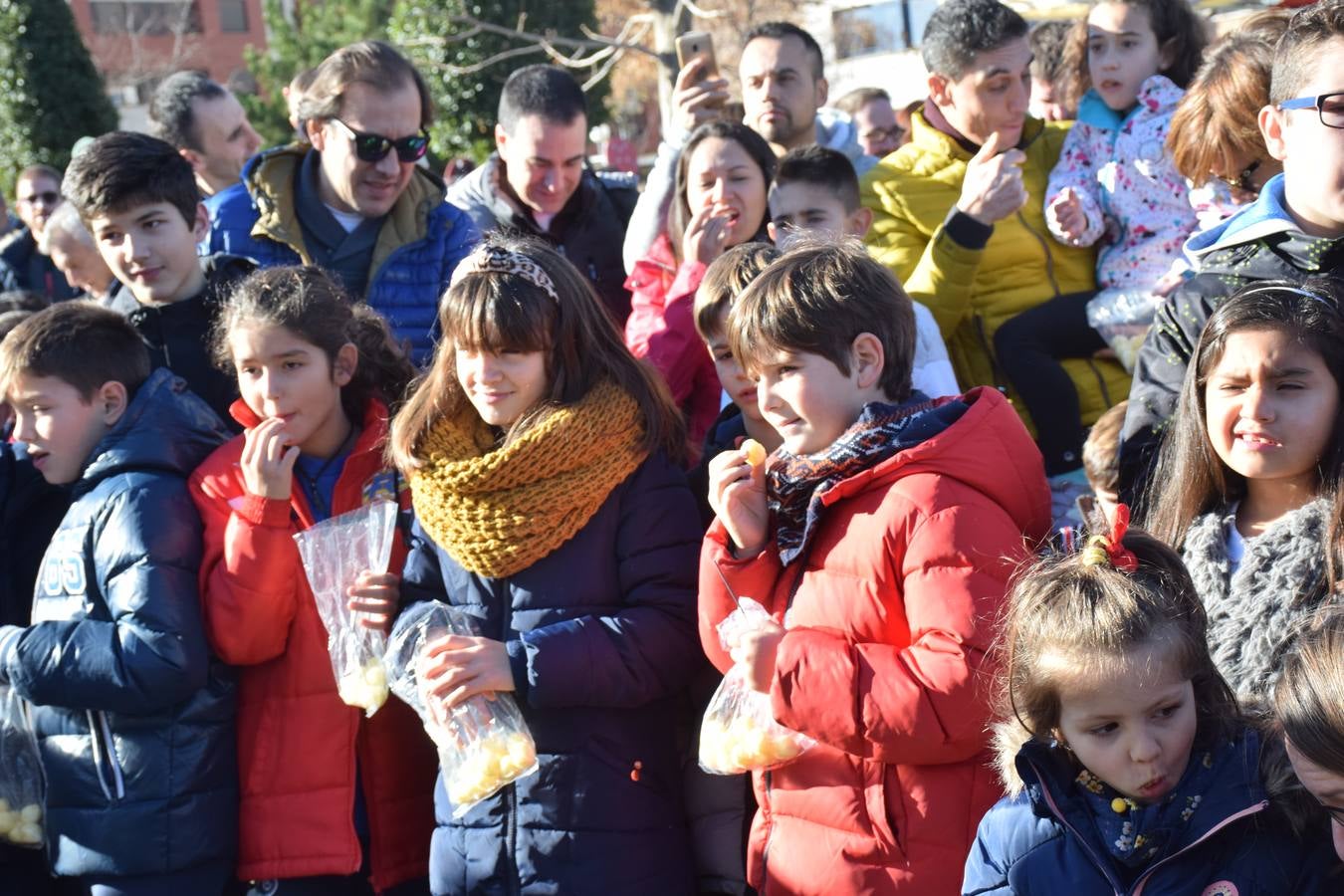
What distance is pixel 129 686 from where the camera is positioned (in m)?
3.48

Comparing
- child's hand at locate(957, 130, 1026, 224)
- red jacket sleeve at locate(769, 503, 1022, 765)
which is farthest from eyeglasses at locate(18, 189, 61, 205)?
red jacket sleeve at locate(769, 503, 1022, 765)

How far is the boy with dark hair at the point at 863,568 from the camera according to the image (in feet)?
8.82

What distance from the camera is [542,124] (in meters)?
5.09

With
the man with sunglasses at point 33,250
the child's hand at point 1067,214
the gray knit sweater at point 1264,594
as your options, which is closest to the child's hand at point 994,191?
the child's hand at point 1067,214

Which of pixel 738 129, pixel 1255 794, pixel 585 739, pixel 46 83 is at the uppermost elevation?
pixel 46 83

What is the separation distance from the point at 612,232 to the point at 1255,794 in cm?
347

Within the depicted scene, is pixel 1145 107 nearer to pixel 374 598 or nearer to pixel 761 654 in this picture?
pixel 761 654

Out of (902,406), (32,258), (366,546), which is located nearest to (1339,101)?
(902,406)

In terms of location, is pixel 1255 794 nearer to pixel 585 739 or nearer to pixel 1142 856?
pixel 1142 856

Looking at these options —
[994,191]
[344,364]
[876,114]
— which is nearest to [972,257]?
[994,191]

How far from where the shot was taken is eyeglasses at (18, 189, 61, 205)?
9492 mm

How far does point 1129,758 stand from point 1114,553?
34 cm

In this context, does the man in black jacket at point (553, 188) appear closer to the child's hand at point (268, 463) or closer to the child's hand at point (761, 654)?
the child's hand at point (268, 463)

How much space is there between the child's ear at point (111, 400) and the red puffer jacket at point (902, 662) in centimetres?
212
